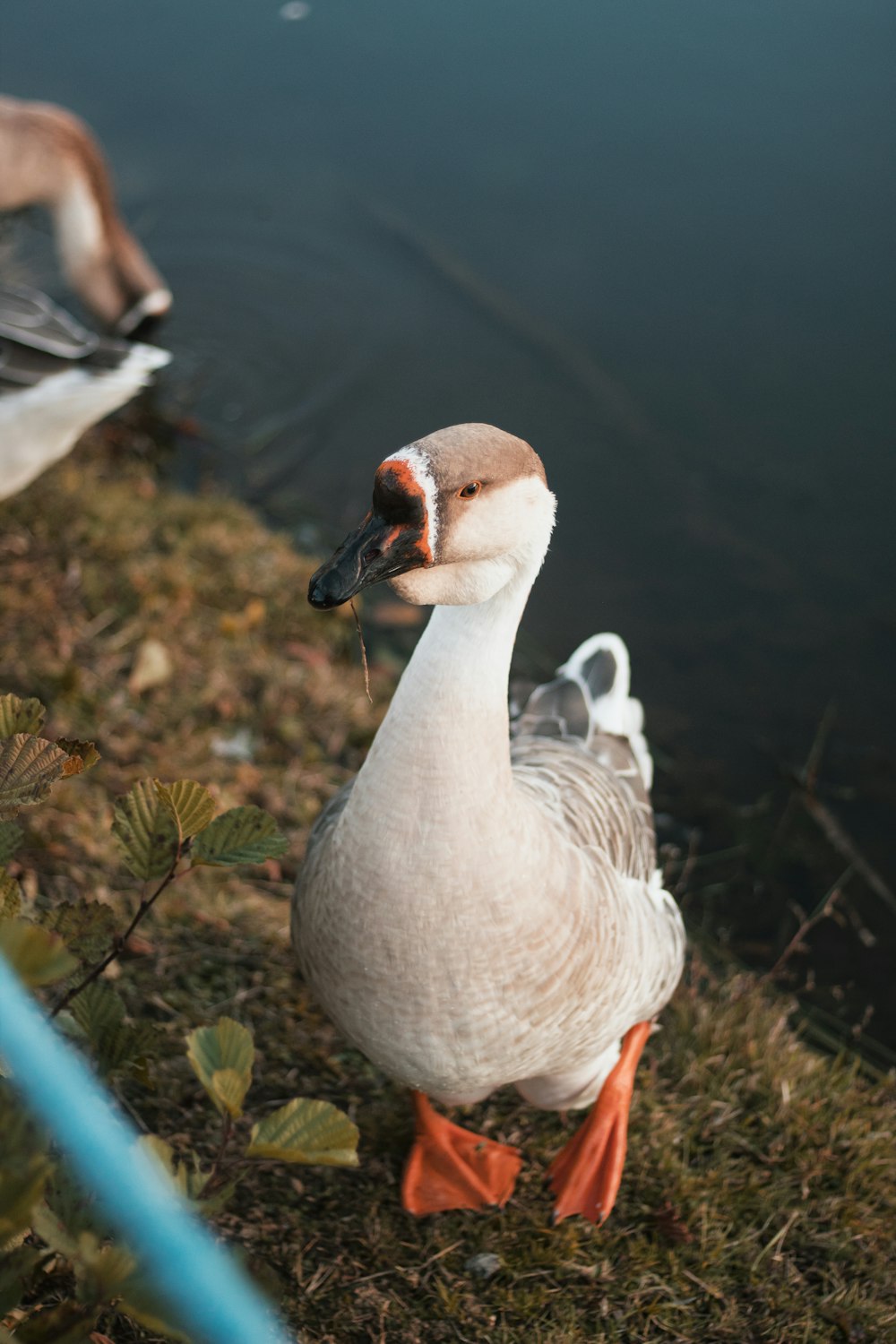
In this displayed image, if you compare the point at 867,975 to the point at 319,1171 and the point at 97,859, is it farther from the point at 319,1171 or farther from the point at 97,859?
the point at 97,859

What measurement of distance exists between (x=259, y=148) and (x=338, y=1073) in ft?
21.2

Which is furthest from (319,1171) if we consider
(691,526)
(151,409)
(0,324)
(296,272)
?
(296,272)

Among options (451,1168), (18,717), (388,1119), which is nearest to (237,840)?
(18,717)

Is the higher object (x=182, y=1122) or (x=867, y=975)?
(x=182, y=1122)

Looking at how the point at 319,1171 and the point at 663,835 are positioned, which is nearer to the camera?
the point at 319,1171

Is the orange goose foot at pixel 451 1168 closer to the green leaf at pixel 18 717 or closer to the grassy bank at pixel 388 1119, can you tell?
the grassy bank at pixel 388 1119

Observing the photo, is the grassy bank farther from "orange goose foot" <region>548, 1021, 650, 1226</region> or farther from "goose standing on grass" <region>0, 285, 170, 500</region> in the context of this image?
"goose standing on grass" <region>0, 285, 170, 500</region>

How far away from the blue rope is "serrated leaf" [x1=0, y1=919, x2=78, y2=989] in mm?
77

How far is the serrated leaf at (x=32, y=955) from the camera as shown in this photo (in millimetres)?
1325

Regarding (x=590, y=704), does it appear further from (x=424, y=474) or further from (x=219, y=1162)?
(x=219, y=1162)

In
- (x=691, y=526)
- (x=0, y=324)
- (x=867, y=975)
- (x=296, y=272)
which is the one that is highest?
(x=0, y=324)

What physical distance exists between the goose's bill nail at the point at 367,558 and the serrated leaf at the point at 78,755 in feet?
1.40

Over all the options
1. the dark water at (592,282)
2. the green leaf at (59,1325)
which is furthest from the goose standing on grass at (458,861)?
the dark water at (592,282)

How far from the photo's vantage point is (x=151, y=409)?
6.34m
